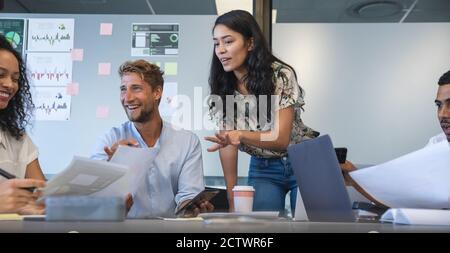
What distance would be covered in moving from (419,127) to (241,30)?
1.07 metres

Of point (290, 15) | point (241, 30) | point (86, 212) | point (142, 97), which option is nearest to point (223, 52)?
point (241, 30)

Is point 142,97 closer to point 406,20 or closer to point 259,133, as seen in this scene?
point 259,133

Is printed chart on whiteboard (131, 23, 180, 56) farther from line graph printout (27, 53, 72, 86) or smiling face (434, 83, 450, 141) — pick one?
smiling face (434, 83, 450, 141)

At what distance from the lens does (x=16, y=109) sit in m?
1.83

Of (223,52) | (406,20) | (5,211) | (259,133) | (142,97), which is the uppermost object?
(406,20)

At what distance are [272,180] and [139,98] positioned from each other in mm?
654

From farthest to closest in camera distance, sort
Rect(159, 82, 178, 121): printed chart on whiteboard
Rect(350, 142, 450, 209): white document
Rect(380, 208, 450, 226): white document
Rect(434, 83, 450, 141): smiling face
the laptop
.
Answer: Rect(159, 82, 178, 121): printed chart on whiteboard
Rect(434, 83, 450, 141): smiling face
the laptop
Rect(350, 142, 450, 209): white document
Rect(380, 208, 450, 226): white document

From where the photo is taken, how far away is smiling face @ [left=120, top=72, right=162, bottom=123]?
2.05m

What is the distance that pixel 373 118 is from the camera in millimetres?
2543

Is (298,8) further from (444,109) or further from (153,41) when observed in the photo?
(444,109)

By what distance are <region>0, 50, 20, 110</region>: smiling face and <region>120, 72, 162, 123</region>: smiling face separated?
18.0 inches

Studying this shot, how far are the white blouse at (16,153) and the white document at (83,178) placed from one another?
2.44 ft

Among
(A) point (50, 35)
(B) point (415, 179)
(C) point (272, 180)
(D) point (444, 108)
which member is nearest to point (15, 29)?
(A) point (50, 35)

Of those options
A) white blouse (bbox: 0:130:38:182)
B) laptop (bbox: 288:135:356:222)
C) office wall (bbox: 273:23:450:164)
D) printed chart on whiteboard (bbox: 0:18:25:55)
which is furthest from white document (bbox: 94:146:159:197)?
printed chart on whiteboard (bbox: 0:18:25:55)
